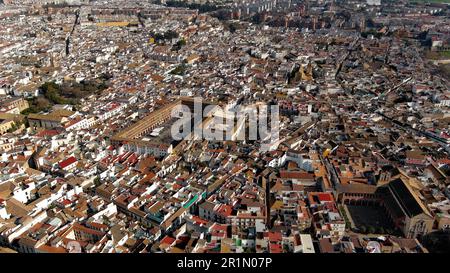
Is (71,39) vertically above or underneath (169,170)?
above

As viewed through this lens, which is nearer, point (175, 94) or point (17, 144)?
point (17, 144)

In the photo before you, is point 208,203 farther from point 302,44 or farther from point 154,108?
point 302,44

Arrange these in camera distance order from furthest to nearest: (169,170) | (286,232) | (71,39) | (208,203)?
(71,39) < (169,170) < (208,203) < (286,232)

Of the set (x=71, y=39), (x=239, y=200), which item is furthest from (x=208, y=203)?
(x=71, y=39)
